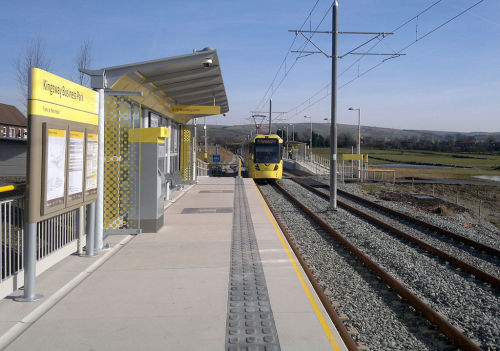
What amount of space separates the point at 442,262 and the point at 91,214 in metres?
6.55

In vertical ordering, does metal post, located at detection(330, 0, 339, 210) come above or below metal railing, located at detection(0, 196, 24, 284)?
above

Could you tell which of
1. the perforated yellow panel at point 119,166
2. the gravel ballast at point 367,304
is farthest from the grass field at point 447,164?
the perforated yellow panel at point 119,166

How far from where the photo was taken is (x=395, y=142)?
405 feet

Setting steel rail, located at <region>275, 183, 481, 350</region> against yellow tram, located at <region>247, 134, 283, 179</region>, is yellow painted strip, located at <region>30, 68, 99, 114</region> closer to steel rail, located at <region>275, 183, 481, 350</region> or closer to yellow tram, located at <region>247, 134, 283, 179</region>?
steel rail, located at <region>275, 183, 481, 350</region>

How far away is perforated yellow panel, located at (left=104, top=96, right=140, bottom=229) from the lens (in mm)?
8984

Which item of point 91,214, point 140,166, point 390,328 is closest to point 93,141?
point 91,214

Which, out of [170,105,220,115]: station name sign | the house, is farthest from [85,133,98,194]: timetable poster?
the house

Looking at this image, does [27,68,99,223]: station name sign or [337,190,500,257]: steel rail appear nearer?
[27,68,99,223]: station name sign

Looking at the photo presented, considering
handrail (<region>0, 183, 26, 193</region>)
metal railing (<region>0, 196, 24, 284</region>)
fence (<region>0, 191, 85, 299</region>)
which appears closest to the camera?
handrail (<region>0, 183, 26, 193</region>)

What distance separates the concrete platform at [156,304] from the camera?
4.35 m

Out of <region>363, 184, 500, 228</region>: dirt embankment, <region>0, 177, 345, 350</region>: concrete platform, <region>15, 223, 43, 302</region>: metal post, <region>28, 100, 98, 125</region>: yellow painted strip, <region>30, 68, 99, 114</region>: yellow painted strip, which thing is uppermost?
<region>30, 68, 99, 114</region>: yellow painted strip

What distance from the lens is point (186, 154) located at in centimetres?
2138

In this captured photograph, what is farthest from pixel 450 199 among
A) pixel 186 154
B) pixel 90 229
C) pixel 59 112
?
pixel 59 112

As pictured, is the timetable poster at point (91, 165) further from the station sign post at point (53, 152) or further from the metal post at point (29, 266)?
the metal post at point (29, 266)
